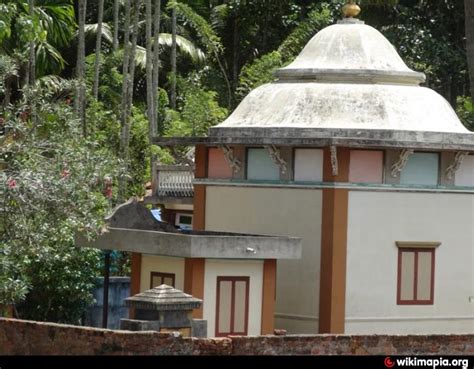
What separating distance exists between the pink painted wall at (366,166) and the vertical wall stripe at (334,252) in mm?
133

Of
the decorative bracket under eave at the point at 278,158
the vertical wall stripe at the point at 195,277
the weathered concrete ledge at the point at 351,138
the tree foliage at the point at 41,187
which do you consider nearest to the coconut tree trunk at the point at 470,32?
the weathered concrete ledge at the point at 351,138

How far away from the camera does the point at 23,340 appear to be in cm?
2303

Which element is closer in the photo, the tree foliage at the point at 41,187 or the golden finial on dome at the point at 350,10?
the tree foliage at the point at 41,187

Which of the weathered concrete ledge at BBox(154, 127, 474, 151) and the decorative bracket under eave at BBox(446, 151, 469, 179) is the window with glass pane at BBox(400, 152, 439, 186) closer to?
the decorative bracket under eave at BBox(446, 151, 469, 179)

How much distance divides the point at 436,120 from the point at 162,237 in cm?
540

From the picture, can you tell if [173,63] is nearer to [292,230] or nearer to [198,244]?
[292,230]

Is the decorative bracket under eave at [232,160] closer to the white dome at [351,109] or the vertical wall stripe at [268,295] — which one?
the white dome at [351,109]

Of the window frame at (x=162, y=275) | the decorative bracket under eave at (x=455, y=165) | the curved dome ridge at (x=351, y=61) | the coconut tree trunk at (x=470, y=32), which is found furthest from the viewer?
the coconut tree trunk at (x=470, y=32)

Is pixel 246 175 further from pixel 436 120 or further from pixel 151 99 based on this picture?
pixel 151 99

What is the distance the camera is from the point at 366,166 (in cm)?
2722

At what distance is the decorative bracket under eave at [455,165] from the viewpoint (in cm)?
2778

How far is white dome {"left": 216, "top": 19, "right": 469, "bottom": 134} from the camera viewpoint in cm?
2753
